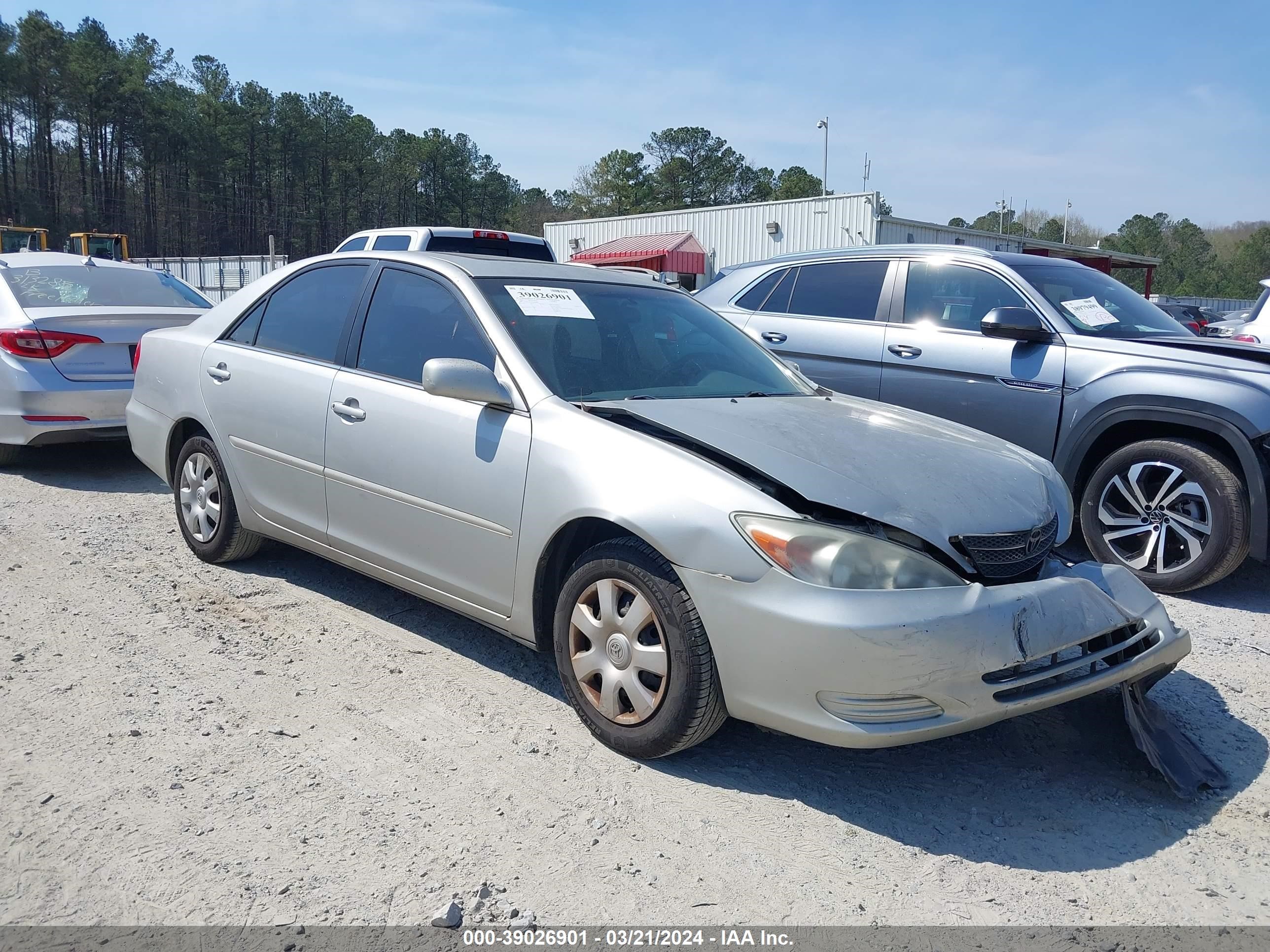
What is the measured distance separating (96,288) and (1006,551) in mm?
7281

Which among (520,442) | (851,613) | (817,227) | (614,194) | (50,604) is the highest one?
(614,194)

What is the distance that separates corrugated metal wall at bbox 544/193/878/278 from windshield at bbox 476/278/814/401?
23.3m

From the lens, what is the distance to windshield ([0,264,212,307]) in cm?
725

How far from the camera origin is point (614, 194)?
286 ft

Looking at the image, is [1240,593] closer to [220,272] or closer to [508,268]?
[508,268]

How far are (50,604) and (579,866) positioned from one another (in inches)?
124

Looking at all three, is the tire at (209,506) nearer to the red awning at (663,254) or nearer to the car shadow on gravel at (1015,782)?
the car shadow on gravel at (1015,782)

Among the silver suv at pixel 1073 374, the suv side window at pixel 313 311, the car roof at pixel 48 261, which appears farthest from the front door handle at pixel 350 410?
the car roof at pixel 48 261

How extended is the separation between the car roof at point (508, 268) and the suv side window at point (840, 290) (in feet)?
7.50

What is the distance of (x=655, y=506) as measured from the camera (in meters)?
2.92

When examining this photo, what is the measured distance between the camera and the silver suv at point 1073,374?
4.80 m

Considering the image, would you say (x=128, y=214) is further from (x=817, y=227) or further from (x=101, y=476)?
(x=101, y=476)

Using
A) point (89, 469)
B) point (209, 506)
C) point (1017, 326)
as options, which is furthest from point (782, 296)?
point (89, 469)

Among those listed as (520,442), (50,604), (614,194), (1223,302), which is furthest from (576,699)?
(614,194)
